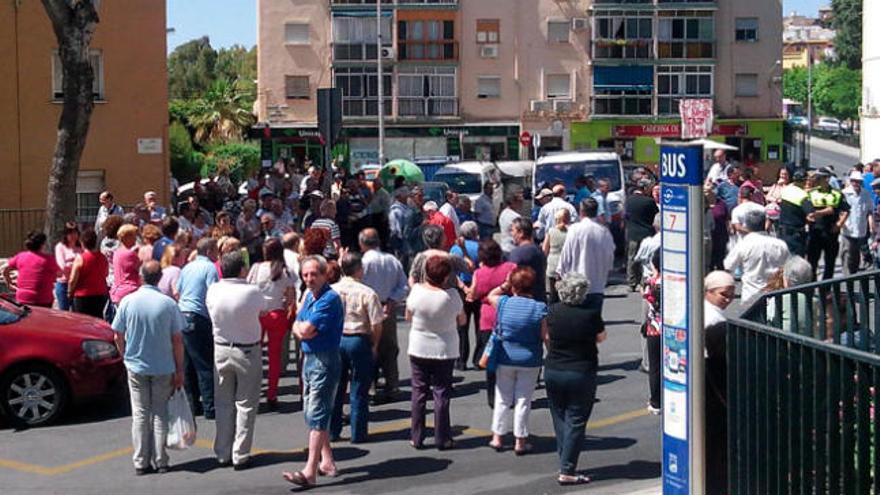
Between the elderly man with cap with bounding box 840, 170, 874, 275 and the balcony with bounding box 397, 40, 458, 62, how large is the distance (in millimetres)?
42848

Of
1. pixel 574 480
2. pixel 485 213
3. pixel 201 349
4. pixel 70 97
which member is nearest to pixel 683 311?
pixel 574 480

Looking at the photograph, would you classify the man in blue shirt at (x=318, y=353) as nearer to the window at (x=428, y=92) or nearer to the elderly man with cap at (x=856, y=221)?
the elderly man with cap at (x=856, y=221)

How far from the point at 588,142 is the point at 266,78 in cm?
1501

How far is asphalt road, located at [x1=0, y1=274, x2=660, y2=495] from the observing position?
11.0 metres

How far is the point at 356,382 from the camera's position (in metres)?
12.2

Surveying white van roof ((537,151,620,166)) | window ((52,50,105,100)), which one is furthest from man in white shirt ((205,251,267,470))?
window ((52,50,105,100))

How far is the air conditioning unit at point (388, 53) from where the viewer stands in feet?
209

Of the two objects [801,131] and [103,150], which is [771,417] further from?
[801,131]

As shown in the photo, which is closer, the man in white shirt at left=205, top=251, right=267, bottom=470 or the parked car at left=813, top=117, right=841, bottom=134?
the man in white shirt at left=205, top=251, right=267, bottom=470

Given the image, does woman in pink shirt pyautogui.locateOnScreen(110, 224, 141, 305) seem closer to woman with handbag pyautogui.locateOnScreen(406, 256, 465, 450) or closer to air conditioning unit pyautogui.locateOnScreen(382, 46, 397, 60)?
woman with handbag pyautogui.locateOnScreen(406, 256, 465, 450)

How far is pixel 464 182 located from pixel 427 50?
85.2ft

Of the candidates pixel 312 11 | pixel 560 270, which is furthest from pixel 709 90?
pixel 560 270

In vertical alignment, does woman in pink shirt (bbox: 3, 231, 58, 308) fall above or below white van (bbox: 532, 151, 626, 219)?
below

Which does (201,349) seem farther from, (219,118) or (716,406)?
(219,118)
